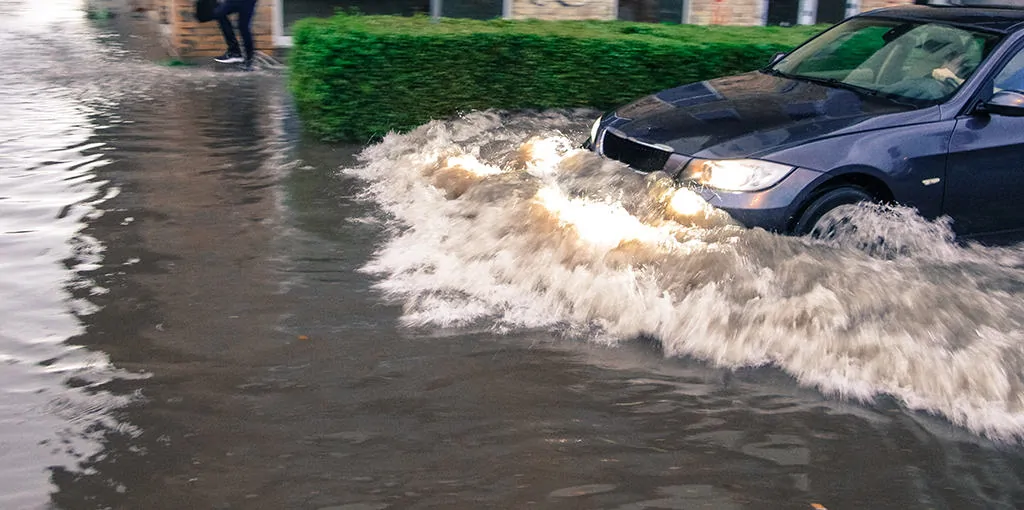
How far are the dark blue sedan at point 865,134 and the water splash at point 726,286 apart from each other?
5.5 inches

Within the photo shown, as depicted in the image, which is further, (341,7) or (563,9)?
(563,9)

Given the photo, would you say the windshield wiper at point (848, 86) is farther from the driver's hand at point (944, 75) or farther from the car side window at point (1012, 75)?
the car side window at point (1012, 75)

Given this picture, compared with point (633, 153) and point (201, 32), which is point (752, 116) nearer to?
point (633, 153)

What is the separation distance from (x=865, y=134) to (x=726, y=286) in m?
1.24

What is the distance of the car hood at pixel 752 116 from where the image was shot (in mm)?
5945

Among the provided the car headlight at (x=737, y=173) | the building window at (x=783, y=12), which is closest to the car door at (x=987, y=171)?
the car headlight at (x=737, y=173)

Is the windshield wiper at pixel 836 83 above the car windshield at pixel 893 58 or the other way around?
the other way around

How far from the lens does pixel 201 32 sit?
1451 centimetres

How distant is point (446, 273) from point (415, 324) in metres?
0.77

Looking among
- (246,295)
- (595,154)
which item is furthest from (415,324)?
(595,154)

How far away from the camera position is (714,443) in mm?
4230

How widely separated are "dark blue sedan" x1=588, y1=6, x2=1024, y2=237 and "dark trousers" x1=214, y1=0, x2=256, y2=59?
308 inches

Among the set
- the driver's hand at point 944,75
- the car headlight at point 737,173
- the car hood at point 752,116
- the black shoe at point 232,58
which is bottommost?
the black shoe at point 232,58

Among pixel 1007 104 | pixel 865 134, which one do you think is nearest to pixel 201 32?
pixel 865 134
